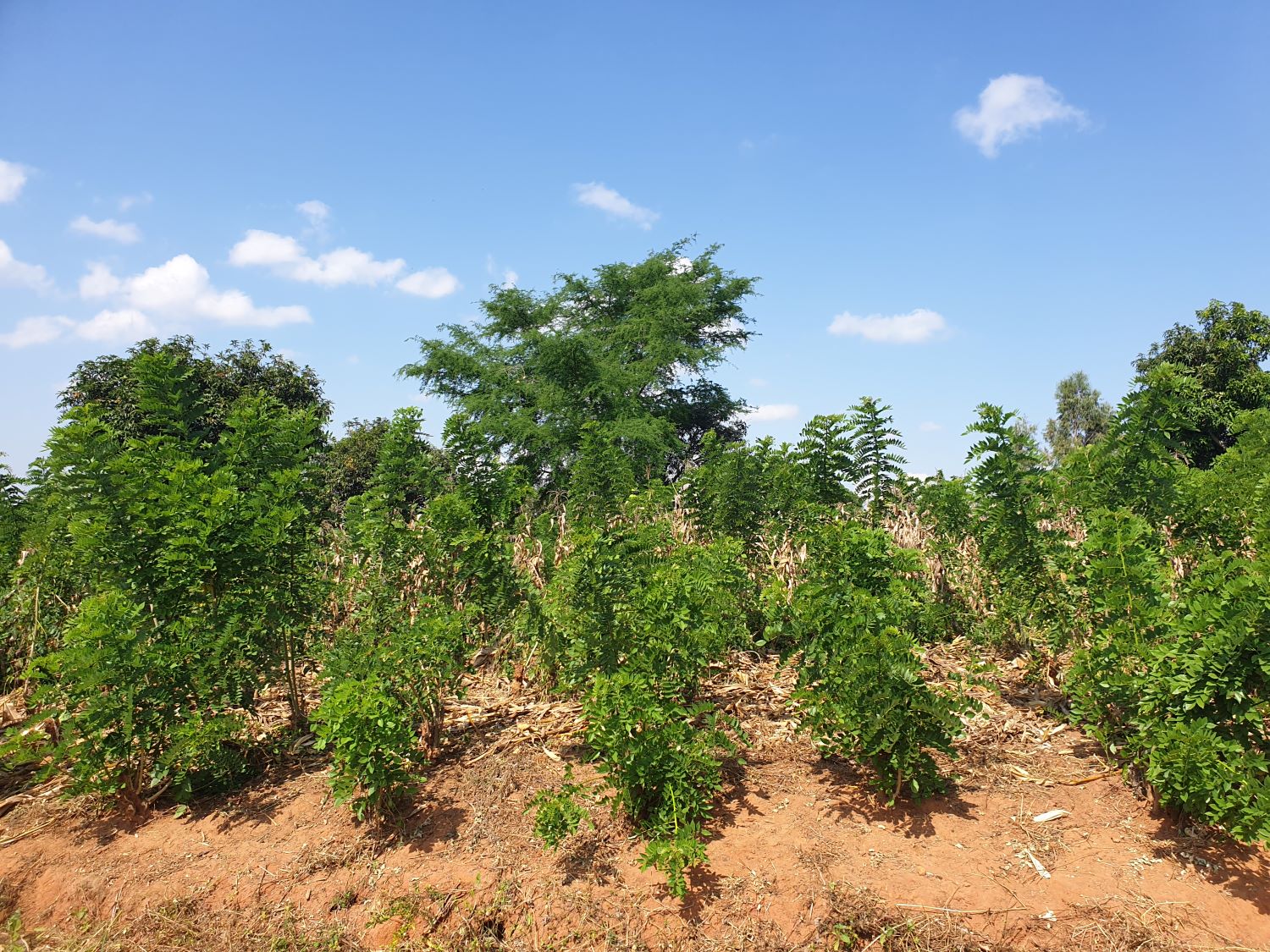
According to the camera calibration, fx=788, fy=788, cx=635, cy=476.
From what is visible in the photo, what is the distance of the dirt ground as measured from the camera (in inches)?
131

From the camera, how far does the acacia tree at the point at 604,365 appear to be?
17703 mm

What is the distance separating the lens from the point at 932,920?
329 centimetres

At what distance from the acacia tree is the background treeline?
19.8 feet

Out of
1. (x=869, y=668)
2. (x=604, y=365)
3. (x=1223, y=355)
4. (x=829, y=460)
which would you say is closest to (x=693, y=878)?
(x=869, y=668)

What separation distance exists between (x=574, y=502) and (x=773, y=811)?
3904 millimetres

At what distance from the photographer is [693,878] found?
359 centimetres

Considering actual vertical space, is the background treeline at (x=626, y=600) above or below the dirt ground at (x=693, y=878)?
above

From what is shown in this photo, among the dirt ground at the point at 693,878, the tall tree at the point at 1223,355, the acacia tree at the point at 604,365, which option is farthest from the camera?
A: the tall tree at the point at 1223,355

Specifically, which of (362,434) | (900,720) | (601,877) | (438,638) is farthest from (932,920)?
(362,434)

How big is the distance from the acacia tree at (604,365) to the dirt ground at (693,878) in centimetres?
818

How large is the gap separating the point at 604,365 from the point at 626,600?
14.7 metres

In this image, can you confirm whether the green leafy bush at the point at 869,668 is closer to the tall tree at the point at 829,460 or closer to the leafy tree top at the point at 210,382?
the tall tree at the point at 829,460

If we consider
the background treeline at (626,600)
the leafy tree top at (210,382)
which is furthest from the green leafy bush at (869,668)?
the leafy tree top at (210,382)

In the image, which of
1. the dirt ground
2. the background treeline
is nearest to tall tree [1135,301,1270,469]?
the background treeline
